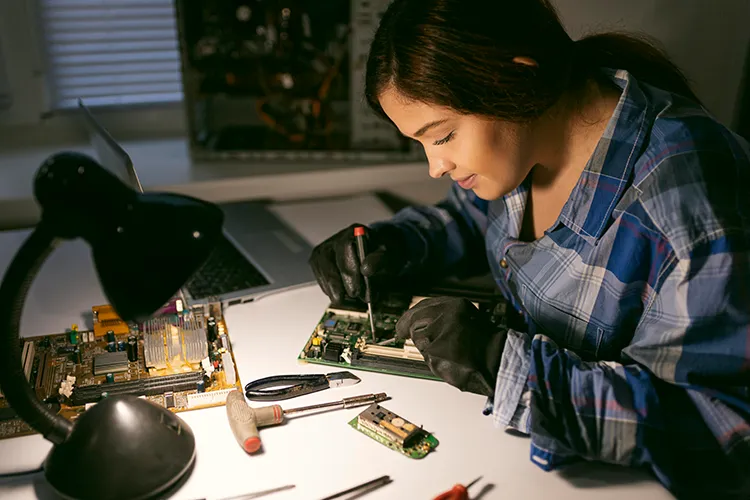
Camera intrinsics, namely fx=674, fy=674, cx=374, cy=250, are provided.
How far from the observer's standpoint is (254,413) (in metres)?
1.03

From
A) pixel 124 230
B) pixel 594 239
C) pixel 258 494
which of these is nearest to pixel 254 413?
pixel 258 494

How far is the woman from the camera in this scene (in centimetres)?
92

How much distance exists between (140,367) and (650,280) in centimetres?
85

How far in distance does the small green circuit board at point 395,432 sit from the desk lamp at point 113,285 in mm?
260

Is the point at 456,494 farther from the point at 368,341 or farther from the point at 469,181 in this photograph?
the point at 469,181

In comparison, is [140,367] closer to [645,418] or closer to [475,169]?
[475,169]

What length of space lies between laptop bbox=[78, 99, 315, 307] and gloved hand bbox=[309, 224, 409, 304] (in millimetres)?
134

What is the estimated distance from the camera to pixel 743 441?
92 centimetres

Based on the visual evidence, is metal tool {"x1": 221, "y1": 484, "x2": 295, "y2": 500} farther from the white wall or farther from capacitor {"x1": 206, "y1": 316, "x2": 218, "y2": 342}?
the white wall

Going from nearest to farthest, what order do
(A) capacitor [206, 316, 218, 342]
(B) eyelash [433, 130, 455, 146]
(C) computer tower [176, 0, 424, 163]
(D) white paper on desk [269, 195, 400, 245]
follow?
1. (B) eyelash [433, 130, 455, 146]
2. (A) capacitor [206, 316, 218, 342]
3. (D) white paper on desk [269, 195, 400, 245]
4. (C) computer tower [176, 0, 424, 163]

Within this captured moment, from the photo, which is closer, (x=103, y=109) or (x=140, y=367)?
(x=140, y=367)

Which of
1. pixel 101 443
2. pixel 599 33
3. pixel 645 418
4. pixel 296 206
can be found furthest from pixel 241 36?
pixel 645 418

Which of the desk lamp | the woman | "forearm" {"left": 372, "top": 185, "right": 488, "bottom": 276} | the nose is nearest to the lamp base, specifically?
the desk lamp

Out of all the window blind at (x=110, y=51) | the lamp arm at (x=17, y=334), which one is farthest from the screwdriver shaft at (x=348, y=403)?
the window blind at (x=110, y=51)
